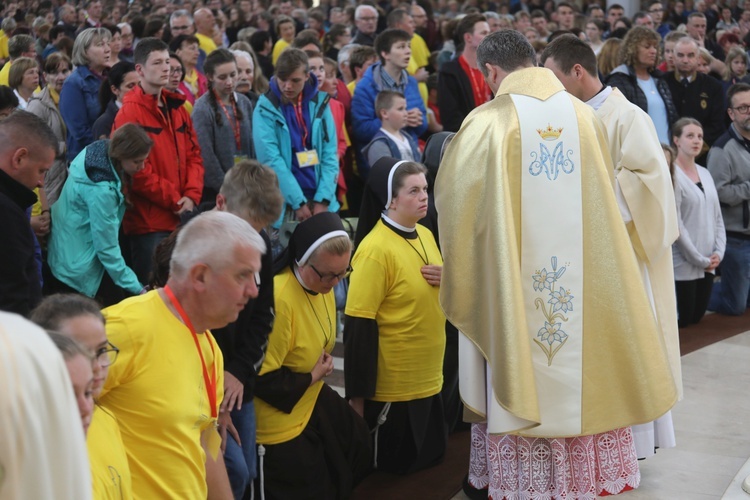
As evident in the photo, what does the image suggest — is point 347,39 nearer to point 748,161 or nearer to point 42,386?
point 748,161

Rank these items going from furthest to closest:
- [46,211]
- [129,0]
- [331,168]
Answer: [129,0] → [331,168] → [46,211]

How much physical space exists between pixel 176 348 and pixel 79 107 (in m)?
4.70

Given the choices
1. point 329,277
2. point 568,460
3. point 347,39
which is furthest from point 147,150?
point 347,39

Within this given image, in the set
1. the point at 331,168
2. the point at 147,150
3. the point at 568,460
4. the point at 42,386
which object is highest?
the point at 42,386

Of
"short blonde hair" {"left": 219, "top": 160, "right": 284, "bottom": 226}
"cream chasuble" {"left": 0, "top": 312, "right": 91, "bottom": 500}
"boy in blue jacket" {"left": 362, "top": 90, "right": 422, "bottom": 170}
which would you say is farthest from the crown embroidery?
"cream chasuble" {"left": 0, "top": 312, "right": 91, "bottom": 500}

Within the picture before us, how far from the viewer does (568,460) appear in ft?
14.2

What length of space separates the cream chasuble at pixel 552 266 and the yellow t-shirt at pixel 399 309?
1.56ft

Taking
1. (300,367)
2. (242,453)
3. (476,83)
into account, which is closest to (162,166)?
(300,367)

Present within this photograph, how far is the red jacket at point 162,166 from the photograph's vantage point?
240 inches

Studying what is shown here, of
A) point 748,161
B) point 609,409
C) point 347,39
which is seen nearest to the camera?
point 609,409

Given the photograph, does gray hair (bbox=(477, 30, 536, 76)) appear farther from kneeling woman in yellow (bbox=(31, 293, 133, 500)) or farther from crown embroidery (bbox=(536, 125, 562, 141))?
kneeling woman in yellow (bbox=(31, 293, 133, 500))

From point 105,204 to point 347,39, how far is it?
20.2 ft

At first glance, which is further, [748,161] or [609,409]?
[748,161]

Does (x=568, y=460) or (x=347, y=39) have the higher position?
(x=347, y=39)
